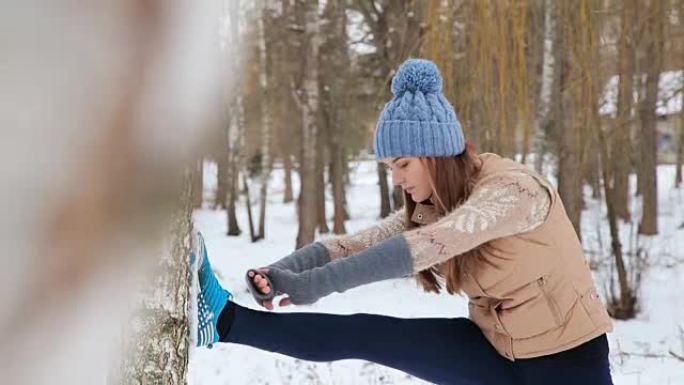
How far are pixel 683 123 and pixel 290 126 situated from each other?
996 cm

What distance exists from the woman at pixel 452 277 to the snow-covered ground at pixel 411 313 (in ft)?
1.32

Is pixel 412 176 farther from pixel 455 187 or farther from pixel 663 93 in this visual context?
pixel 663 93

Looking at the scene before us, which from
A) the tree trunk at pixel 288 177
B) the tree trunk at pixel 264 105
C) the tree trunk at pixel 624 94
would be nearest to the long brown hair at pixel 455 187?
the tree trunk at pixel 624 94

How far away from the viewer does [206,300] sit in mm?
1887

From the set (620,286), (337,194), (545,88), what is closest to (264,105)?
(337,194)

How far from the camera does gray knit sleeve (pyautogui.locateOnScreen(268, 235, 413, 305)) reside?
5.71 feet

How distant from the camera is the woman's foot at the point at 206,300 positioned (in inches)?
73.1

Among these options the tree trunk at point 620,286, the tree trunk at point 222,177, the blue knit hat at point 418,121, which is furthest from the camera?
the tree trunk at point 222,177

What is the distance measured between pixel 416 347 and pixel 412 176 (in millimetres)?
493

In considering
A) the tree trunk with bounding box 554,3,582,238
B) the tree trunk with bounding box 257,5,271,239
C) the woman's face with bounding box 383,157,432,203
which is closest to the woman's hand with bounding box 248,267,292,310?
the woman's face with bounding box 383,157,432,203

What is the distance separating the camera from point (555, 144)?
6.41 m

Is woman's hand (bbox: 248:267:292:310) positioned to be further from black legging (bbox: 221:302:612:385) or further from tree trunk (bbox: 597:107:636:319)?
tree trunk (bbox: 597:107:636:319)

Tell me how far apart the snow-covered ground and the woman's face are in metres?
0.65

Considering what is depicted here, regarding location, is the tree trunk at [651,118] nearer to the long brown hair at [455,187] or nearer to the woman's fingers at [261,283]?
Answer: the long brown hair at [455,187]
